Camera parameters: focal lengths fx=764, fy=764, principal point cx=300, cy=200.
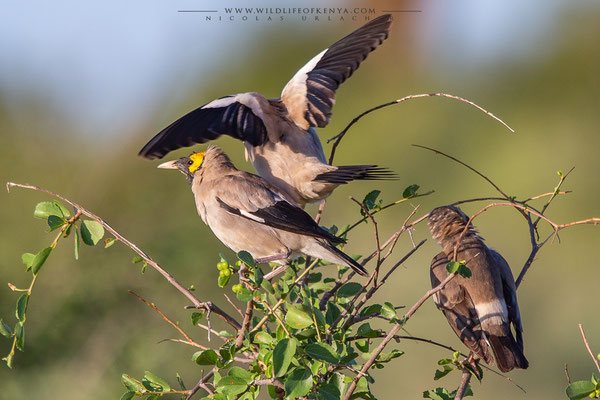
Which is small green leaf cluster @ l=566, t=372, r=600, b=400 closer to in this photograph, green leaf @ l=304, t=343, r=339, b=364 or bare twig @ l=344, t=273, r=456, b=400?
bare twig @ l=344, t=273, r=456, b=400

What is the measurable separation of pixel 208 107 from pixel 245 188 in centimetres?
50

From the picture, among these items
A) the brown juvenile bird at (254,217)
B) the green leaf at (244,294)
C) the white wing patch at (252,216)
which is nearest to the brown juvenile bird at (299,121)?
the brown juvenile bird at (254,217)

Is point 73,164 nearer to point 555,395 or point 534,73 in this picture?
point 555,395

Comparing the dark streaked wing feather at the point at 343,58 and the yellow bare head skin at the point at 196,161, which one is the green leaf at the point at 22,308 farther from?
the dark streaked wing feather at the point at 343,58

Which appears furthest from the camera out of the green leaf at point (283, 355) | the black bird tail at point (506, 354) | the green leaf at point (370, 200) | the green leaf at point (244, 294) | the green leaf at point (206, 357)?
the black bird tail at point (506, 354)

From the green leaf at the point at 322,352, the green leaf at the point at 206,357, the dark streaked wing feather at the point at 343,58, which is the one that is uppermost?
the dark streaked wing feather at the point at 343,58

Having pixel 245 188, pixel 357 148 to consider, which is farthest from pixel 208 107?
pixel 357 148

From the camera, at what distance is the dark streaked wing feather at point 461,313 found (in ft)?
13.3

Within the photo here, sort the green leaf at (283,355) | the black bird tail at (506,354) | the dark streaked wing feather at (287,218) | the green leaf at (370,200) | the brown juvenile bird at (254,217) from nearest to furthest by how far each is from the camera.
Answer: the green leaf at (283,355)
the green leaf at (370,200)
the dark streaked wing feather at (287,218)
the brown juvenile bird at (254,217)
the black bird tail at (506,354)

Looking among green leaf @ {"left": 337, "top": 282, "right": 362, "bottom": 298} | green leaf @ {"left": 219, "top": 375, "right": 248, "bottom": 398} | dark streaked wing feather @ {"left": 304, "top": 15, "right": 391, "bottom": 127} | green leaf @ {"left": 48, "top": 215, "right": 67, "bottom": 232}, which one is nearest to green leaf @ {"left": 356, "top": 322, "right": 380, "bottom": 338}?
green leaf @ {"left": 337, "top": 282, "right": 362, "bottom": 298}

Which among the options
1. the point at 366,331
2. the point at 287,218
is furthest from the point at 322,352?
the point at 287,218

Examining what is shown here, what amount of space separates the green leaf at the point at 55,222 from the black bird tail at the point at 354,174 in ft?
4.94

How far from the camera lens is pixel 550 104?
16938 mm

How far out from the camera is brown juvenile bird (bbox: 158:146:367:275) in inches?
154
